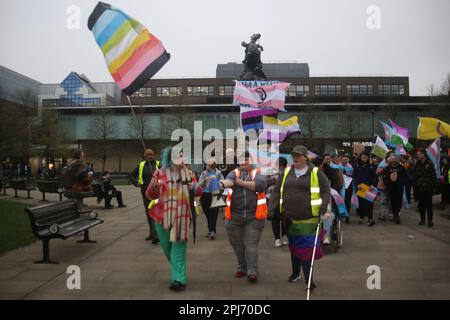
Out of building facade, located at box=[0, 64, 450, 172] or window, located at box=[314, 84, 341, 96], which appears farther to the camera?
window, located at box=[314, 84, 341, 96]

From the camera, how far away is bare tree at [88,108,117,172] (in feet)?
165

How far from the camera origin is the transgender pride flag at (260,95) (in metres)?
12.2

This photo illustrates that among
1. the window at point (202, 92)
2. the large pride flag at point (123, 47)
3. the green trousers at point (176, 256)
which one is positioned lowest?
the green trousers at point (176, 256)

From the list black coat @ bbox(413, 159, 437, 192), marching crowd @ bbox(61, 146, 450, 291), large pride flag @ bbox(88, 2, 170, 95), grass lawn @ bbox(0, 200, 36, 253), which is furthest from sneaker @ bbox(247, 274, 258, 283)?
black coat @ bbox(413, 159, 437, 192)

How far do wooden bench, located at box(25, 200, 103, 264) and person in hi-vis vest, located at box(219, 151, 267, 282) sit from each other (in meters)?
2.92

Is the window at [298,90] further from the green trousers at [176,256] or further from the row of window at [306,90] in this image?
the green trousers at [176,256]

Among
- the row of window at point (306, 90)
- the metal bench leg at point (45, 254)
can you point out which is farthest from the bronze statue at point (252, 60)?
the row of window at point (306, 90)

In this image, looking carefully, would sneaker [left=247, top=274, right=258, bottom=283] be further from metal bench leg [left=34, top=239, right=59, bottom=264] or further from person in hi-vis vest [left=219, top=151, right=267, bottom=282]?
metal bench leg [left=34, top=239, right=59, bottom=264]

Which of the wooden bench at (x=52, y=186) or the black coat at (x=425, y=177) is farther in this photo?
the wooden bench at (x=52, y=186)

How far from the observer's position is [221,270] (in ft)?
20.8

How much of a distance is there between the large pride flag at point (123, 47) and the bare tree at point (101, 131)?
148 ft
